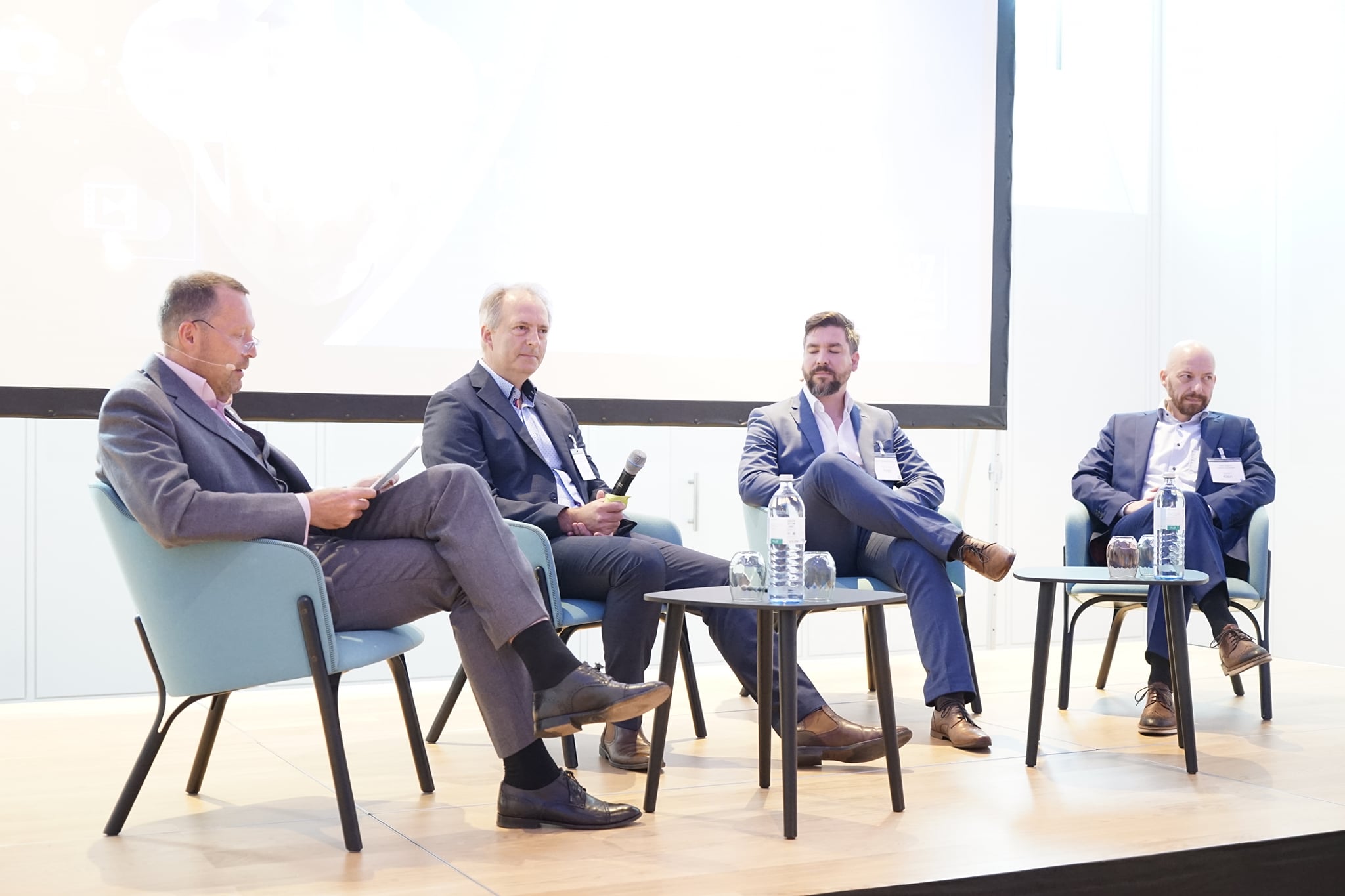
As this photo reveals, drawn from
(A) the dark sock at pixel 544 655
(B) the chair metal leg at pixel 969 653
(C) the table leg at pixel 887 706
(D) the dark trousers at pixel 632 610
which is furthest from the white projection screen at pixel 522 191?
(C) the table leg at pixel 887 706

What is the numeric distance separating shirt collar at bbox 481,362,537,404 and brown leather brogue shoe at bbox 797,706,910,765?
113cm

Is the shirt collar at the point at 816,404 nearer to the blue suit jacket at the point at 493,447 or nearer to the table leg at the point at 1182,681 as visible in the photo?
the blue suit jacket at the point at 493,447

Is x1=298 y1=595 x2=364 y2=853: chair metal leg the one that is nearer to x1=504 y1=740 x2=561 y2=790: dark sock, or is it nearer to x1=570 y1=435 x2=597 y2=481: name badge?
x1=504 y1=740 x2=561 y2=790: dark sock

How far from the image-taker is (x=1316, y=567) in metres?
5.05

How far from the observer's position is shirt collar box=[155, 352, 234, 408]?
8.04 feet

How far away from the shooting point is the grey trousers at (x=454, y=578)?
7.67 feet

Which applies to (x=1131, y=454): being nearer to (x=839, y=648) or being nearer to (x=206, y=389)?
(x=839, y=648)

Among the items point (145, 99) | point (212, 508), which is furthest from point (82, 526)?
point (212, 508)

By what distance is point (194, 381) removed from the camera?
2.47m

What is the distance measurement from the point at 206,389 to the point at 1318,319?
4.33 m

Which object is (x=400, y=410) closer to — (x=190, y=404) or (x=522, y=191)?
(x=522, y=191)

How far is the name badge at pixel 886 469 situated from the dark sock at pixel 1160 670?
861 millimetres

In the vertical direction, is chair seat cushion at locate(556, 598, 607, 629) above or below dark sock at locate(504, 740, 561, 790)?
above

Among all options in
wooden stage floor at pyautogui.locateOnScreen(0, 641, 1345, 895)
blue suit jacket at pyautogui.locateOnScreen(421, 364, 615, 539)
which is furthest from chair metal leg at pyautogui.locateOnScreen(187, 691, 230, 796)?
blue suit jacket at pyautogui.locateOnScreen(421, 364, 615, 539)
